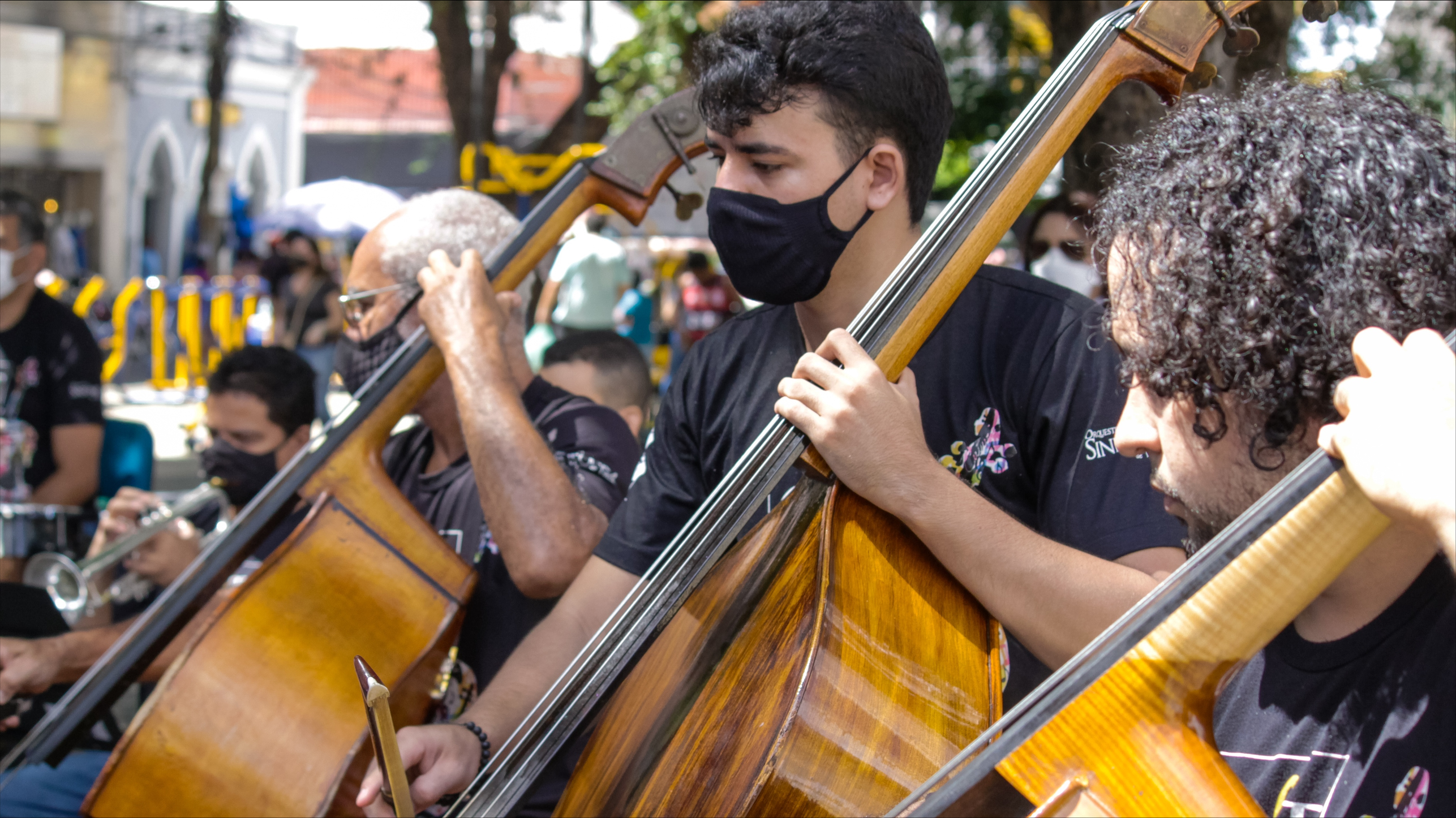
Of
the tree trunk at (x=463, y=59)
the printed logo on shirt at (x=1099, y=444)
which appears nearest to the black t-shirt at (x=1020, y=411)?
the printed logo on shirt at (x=1099, y=444)

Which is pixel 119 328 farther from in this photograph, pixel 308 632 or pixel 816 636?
pixel 816 636

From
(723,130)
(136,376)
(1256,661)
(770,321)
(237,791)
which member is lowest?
(136,376)

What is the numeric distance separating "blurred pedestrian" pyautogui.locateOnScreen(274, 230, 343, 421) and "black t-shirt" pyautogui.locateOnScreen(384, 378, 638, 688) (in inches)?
248

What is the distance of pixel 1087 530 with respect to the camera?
1.49m

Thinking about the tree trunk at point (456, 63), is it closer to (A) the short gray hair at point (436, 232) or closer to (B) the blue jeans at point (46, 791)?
(A) the short gray hair at point (436, 232)

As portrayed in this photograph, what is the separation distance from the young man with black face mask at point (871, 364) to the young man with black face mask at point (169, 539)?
1.16 m

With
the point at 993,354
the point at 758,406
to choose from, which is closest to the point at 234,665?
the point at 758,406

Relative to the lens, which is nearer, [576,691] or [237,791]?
[576,691]

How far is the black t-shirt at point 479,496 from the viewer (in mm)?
2408

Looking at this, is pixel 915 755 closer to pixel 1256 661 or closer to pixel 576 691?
pixel 1256 661

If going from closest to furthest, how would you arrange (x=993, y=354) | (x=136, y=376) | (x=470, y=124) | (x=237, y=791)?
(x=993, y=354) → (x=237, y=791) → (x=470, y=124) → (x=136, y=376)

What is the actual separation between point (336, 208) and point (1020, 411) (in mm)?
12786

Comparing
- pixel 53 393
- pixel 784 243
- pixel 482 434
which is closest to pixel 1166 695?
pixel 784 243

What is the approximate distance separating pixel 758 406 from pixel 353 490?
0.93 meters
